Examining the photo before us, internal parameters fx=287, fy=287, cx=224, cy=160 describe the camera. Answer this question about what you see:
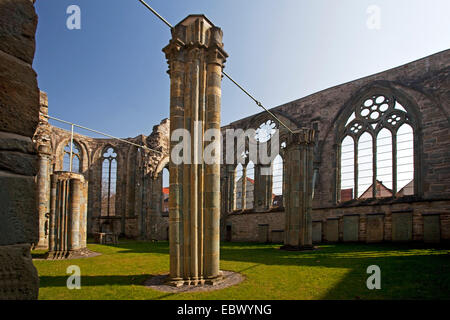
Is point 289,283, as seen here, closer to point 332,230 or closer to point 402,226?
point 402,226

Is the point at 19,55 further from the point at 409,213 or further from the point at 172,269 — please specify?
the point at 409,213

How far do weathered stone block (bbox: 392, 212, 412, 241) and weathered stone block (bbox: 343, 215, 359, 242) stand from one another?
71.7 inches

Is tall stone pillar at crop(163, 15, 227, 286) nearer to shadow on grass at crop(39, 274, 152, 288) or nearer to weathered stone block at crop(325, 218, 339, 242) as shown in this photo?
shadow on grass at crop(39, 274, 152, 288)

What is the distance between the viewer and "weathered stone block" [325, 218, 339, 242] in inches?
653

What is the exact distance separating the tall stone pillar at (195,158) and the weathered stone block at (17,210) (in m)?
4.28

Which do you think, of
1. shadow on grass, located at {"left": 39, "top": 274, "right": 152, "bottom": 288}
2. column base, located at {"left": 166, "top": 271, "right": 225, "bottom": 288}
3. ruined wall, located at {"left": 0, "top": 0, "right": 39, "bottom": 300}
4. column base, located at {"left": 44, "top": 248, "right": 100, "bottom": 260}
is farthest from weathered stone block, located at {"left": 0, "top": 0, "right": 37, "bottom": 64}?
column base, located at {"left": 44, "top": 248, "right": 100, "bottom": 260}

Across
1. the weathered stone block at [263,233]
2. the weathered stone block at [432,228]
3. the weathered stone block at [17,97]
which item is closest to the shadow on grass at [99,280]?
the weathered stone block at [17,97]

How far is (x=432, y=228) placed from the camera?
13.6m

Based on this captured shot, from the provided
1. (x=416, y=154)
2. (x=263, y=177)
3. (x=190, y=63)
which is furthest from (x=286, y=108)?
(x=190, y=63)

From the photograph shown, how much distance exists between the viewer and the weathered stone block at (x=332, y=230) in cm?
1659

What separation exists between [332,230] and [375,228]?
232 cm

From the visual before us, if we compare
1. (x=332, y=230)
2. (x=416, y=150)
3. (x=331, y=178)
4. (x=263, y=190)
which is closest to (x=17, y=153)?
(x=332, y=230)

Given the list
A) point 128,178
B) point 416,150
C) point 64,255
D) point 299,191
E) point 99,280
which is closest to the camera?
point 99,280
